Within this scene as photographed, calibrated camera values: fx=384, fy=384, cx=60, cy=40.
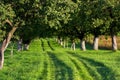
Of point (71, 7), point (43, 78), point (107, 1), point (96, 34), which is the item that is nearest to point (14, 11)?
point (71, 7)

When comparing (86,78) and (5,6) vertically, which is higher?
(5,6)

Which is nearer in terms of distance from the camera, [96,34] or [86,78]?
[86,78]

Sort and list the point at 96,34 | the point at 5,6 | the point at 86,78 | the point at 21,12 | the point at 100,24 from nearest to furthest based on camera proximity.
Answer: the point at 86,78, the point at 5,6, the point at 21,12, the point at 100,24, the point at 96,34

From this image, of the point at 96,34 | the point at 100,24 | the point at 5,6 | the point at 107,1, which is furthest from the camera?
the point at 96,34

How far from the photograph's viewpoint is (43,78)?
92.0ft

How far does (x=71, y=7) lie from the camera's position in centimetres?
3366

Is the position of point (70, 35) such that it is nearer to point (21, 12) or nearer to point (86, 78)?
point (21, 12)

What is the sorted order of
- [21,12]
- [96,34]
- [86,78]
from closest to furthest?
[86,78] < [21,12] < [96,34]

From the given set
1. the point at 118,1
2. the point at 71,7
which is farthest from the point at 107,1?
the point at 71,7

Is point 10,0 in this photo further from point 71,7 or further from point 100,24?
point 100,24

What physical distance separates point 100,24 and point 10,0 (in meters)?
41.4

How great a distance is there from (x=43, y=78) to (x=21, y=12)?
7947 mm

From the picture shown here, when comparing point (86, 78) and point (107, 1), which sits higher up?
point (107, 1)

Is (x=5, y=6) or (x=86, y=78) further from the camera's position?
(x=5, y=6)
